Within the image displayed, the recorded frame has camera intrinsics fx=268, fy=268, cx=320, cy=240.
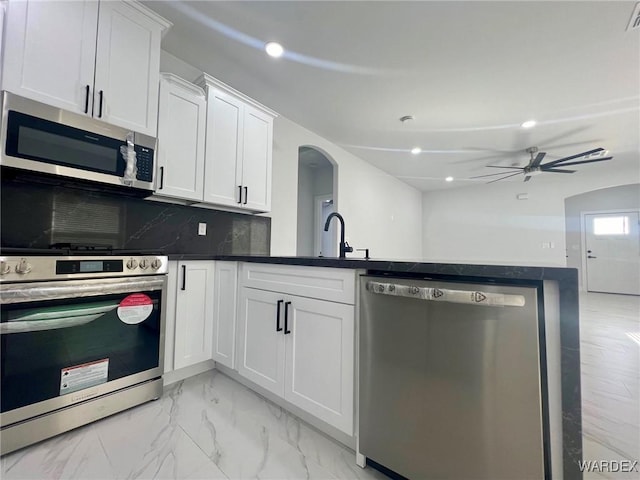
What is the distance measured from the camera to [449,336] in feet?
3.10

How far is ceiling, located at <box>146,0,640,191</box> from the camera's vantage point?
6.18ft

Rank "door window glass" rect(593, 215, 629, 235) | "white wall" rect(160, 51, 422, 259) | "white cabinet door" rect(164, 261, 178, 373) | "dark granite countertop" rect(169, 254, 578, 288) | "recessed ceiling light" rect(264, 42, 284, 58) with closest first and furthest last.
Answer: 1. "dark granite countertop" rect(169, 254, 578, 288)
2. "white cabinet door" rect(164, 261, 178, 373)
3. "recessed ceiling light" rect(264, 42, 284, 58)
4. "white wall" rect(160, 51, 422, 259)
5. "door window glass" rect(593, 215, 629, 235)

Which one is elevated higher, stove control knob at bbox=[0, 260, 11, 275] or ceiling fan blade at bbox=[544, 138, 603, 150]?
ceiling fan blade at bbox=[544, 138, 603, 150]

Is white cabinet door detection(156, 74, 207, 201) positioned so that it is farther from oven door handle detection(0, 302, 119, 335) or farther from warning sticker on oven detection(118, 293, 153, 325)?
oven door handle detection(0, 302, 119, 335)

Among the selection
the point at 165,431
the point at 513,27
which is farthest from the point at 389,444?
the point at 513,27

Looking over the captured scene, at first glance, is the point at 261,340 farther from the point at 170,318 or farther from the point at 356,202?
the point at 356,202

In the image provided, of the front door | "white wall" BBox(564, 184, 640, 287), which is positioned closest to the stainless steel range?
"white wall" BBox(564, 184, 640, 287)

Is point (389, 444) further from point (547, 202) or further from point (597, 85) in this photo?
point (547, 202)

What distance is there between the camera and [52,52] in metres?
1.43

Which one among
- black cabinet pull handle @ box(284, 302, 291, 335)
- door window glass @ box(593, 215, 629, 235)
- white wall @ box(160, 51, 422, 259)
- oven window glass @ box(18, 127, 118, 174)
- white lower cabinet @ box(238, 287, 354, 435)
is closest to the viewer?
white lower cabinet @ box(238, 287, 354, 435)

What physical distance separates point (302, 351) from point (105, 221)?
1.66m

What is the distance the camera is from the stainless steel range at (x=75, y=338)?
47.5 inches

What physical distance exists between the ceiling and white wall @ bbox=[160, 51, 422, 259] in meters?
→ 0.22

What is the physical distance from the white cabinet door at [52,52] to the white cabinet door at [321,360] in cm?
169
